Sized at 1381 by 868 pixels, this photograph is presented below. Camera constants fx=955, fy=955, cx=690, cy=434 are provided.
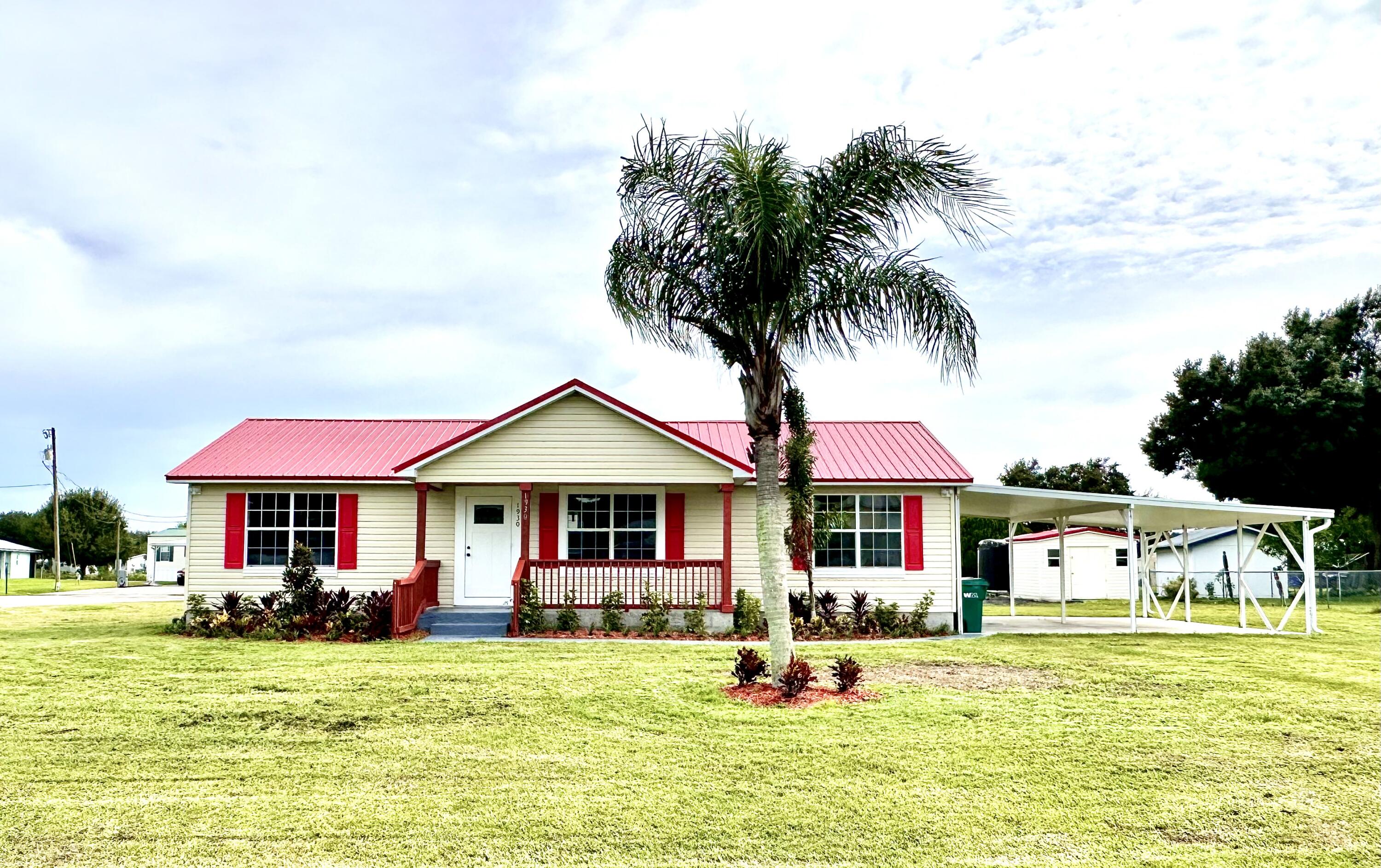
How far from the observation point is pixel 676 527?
56.4 feet

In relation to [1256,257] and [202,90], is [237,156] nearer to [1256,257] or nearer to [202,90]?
[202,90]

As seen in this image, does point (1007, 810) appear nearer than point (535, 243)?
Yes

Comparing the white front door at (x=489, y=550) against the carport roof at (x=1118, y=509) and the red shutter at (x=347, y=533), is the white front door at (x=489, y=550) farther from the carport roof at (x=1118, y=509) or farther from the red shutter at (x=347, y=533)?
the carport roof at (x=1118, y=509)

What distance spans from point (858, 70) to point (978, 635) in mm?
9987

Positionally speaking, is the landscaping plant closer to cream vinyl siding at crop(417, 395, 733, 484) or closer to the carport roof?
cream vinyl siding at crop(417, 395, 733, 484)

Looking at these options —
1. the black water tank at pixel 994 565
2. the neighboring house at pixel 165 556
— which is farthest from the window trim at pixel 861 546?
the neighboring house at pixel 165 556

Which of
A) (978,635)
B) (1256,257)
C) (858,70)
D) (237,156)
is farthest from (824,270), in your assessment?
(1256,257)

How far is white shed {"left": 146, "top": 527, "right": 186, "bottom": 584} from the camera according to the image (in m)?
45.4

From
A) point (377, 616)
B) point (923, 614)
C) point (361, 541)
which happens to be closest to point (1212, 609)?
point (923, 614)

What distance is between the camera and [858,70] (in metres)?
12.0

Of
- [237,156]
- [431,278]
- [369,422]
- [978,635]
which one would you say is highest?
[237,156]

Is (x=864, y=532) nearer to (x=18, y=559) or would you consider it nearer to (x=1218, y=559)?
(x=1218, y=559)

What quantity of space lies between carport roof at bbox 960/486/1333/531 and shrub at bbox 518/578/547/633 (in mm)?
7916

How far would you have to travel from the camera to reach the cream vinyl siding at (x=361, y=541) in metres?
17.0
